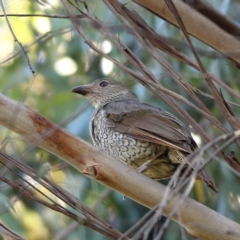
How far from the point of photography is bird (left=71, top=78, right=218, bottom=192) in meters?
3.88

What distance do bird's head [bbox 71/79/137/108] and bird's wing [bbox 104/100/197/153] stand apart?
53 cm

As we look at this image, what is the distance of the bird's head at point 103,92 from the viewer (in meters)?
5.22

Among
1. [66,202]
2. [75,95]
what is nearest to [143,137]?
[66,202]

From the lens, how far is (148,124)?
4.14 m

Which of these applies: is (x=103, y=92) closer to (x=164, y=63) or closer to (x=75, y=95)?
(x=75, y=95)

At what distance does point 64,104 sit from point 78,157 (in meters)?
3.39

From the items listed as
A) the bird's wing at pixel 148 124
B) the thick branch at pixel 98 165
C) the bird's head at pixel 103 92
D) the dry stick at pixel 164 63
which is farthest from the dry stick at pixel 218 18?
the bird's head at pixel 103 92

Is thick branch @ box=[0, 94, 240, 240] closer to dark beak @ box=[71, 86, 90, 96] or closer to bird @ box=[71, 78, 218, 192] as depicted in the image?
bird @ box=[71, 78, 218, 192]

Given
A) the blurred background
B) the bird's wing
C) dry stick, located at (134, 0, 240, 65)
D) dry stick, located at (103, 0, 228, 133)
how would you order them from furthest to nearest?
the blurred background
the bird's wing
dry stick, located at (134, 0, 240, 65)
dry stick, located at (103, 0, 228, 133)

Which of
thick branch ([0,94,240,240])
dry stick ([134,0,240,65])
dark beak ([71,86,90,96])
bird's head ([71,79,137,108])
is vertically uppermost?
bird's head ([71,79,137,108])

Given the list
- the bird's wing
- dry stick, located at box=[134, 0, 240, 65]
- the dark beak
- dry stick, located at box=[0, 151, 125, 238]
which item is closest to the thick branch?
dry stick, located at box=[0, 151, 125, 238]

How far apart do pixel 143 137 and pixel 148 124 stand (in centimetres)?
14

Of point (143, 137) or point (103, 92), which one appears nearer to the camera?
point (143, 137)

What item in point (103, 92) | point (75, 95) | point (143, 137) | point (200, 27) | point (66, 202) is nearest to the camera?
point (66, 202)
